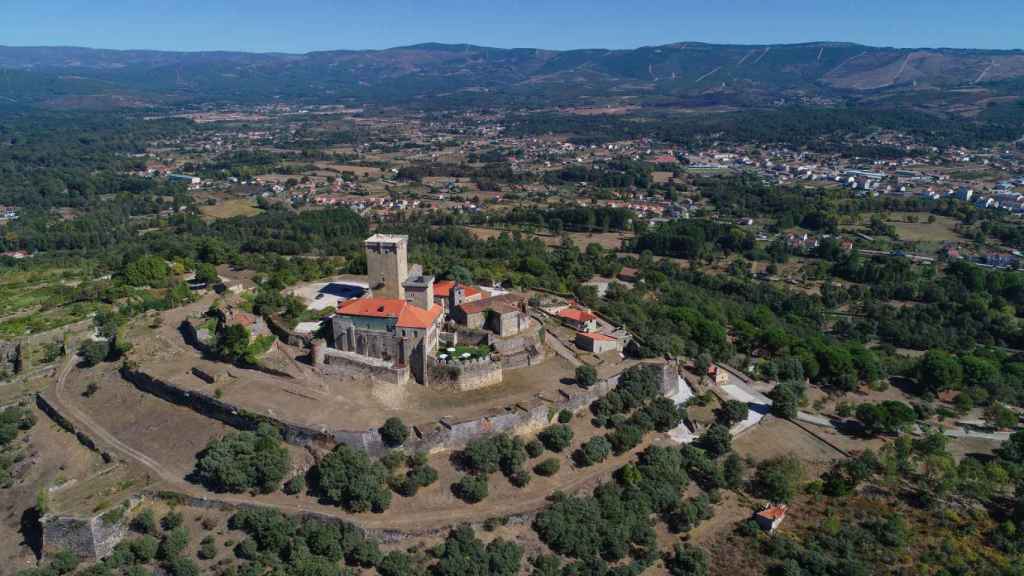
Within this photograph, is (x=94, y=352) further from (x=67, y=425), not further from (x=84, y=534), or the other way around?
(x=84, y=534)

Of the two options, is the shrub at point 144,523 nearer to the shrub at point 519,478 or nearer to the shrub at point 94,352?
the shrub at point 519,478

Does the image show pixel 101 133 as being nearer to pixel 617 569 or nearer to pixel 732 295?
pixel 732 295

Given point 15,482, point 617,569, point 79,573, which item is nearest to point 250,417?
point 79,573

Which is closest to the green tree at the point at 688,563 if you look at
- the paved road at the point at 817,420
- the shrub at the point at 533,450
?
the shrub at the point at 533,450

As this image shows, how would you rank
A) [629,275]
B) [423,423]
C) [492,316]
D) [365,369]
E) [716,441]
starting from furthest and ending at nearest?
[629,275] < [492,316] < [365,369] < [716,441] < [423,423]

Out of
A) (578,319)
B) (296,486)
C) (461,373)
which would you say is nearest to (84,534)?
(296,486)

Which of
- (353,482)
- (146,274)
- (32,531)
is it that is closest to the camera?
(353,482)

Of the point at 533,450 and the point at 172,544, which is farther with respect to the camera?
the point at 533,450
